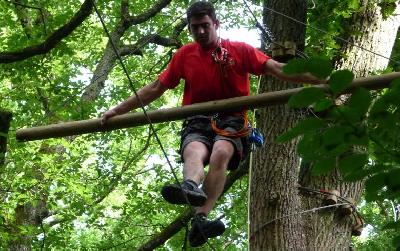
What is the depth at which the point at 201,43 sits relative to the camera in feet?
11.3

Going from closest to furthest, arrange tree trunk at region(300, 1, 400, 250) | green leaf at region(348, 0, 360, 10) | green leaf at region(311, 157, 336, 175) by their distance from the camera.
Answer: green leaf at region(311, 157, 336, 175), tree trunk at region(300, 1, 400, 250), green leaf at region(348, 0, 360, 10)

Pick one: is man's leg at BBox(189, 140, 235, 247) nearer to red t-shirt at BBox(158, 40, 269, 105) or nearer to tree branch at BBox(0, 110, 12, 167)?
red t-shirt at BBox(158, 40, 269, 105)

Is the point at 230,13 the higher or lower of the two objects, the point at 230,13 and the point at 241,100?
the higher

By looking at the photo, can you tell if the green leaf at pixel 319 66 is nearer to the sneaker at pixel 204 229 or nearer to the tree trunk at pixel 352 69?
the sneaker at pixel 204 229

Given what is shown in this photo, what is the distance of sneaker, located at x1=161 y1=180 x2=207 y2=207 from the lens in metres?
2.96

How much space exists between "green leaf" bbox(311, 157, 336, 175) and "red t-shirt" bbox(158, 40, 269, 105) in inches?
74.8

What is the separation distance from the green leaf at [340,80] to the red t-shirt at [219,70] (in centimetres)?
211

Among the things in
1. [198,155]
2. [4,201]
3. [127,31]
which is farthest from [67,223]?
[198,155]

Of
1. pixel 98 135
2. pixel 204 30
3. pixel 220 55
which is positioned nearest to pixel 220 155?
pixel 220 55

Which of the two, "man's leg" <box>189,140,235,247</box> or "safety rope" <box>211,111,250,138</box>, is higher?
"safety rope" <box>211,111,250,138</box>

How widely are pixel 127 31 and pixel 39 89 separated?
315 cm

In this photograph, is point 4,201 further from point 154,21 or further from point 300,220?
point 154,21

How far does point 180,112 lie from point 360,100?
206cm

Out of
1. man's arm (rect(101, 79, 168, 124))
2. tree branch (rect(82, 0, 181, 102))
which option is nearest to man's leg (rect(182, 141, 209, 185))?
man's arm (rect(101, 79, 168, 124))
